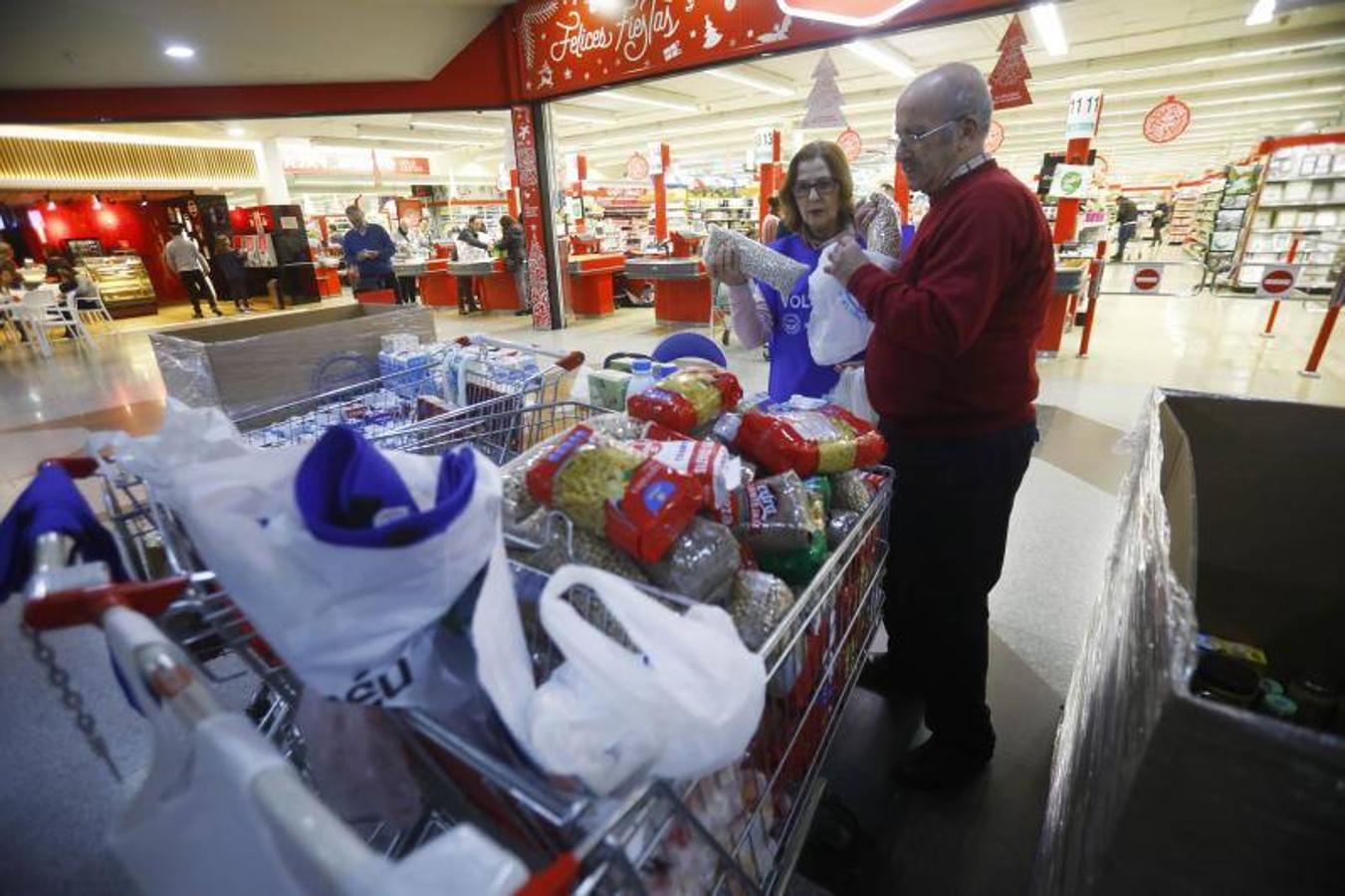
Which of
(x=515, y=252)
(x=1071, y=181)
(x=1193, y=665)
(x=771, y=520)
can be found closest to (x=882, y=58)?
(x=1071, y=181)

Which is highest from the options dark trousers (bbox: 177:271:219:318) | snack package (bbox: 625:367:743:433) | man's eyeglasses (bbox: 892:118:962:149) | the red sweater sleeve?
man's eyeglasses (bbox: 892:118:962:149)

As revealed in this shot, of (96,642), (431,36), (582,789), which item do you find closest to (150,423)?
(96,642)

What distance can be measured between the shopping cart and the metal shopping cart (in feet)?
2.47

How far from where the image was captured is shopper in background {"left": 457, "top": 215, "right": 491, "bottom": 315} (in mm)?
11344

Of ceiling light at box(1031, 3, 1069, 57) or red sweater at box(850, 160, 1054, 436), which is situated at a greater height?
ceiling light at box(1031, 3, 1069, 57)

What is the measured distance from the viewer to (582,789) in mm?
634

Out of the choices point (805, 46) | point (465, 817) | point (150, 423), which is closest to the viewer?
point (465, 817)

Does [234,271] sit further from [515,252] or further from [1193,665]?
[1193,665]

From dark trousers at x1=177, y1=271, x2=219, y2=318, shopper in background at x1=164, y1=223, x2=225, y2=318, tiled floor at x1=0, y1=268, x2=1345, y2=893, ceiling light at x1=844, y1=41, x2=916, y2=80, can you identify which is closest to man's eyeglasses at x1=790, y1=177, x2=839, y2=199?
tiled floor at x1=0, y1=268, x2=1345, y2=893

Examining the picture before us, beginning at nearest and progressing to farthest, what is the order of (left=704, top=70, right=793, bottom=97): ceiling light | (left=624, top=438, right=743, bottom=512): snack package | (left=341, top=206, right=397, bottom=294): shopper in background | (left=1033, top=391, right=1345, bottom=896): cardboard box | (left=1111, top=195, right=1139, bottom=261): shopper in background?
(left=1033, top=391, right=1345, bottom=896): cardboard box → (left=624, top=438, right=743, bottom=512): snack package → (left=341, top=206, right=397, bottom=294): shopper in background → (left=704, top=70, right=793, bottom=97): ceiling light → (left=1111, top=195, right=1139, bottom=261): shopper in background

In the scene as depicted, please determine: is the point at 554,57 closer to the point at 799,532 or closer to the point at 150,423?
the point at 150,423

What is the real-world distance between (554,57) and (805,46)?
11.6 feet

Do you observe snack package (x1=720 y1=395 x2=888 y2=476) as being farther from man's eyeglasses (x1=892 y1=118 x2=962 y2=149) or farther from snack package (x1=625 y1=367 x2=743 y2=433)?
man's eyeglasses (x1=892 y1=118 x2=962 y2=149)

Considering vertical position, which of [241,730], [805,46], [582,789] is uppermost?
[805,46]
